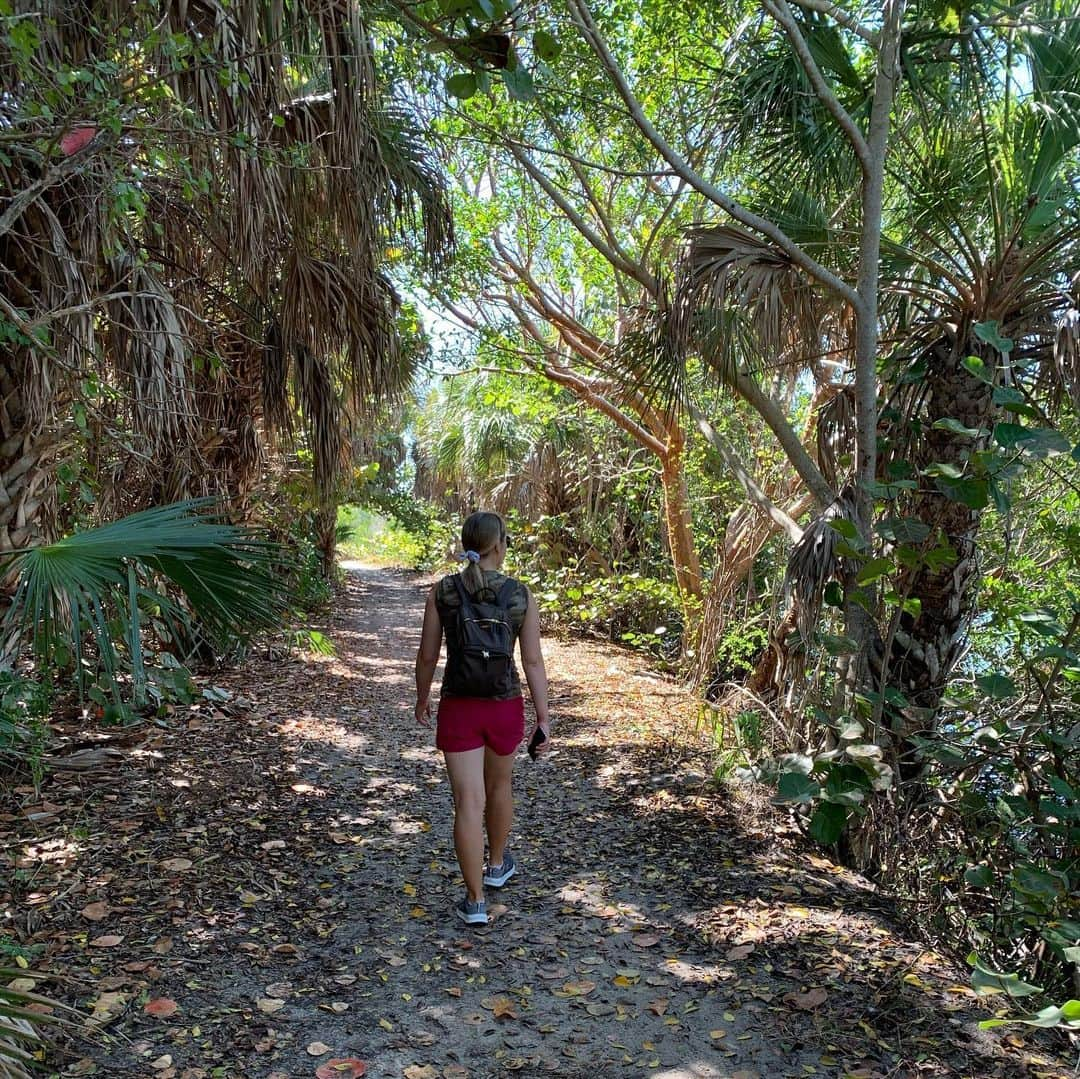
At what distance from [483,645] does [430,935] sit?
1.29 m

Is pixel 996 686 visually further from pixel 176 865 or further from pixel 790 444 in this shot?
pixel 176 865

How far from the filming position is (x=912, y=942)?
3.71 m

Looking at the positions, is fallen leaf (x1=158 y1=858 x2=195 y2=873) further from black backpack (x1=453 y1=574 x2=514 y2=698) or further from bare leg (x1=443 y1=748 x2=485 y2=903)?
black backpack (x1=453 y1=574 x2=514 y2=698)

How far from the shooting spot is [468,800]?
3.60 meters

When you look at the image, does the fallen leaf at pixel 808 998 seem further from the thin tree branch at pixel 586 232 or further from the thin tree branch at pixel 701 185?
the thin tree branch at pixel 586 232

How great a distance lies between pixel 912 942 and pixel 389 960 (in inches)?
87.3

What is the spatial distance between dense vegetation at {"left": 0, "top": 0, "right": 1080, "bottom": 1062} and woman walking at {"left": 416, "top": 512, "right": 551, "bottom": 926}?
0.71 metres

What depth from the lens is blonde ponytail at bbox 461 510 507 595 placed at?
3.60 meters

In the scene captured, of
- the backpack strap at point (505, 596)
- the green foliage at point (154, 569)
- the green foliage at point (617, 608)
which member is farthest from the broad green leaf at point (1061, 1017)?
the green foliage at point (617, 608)

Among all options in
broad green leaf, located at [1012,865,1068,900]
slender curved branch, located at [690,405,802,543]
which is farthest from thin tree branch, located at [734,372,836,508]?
broad green leaf, located at [1012,865,1068,900]

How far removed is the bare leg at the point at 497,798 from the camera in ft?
12.1

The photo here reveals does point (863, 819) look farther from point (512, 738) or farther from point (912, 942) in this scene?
point (512, 738)

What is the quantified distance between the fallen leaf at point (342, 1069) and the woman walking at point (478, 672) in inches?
38.9

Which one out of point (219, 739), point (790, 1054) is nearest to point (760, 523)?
point (219, 739)
